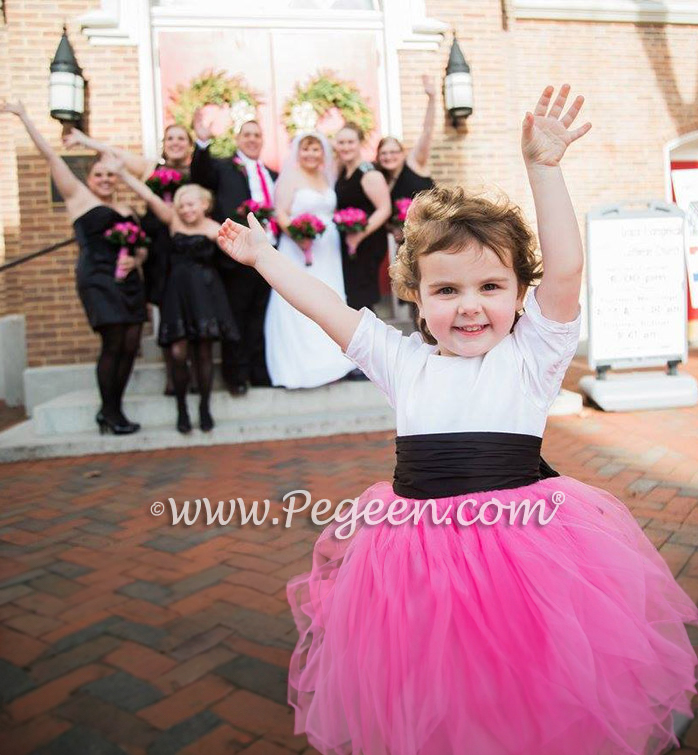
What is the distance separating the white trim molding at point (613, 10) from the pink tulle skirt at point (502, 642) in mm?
9212

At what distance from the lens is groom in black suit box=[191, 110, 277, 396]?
573 centimetres

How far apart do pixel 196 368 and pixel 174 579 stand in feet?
9.05

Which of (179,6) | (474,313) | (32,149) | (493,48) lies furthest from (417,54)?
(474,313)

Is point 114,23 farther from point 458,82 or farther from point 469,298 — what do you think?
point 469,298

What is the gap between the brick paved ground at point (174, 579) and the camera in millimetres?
1944

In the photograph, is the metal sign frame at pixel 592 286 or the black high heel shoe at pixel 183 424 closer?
the black high heel shoe at pixel 183 424

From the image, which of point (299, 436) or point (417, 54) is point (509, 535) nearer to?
point (299, 436)

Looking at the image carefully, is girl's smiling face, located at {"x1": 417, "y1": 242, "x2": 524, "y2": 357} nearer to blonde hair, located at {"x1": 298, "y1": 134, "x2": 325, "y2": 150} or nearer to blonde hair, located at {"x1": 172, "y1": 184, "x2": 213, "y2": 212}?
blonde hair, located at {"x1": 172, "y1": 184, "x2": 213, "y2": 212}

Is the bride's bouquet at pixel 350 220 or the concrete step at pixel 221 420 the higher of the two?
the bride's bouquet at pixel 350 220

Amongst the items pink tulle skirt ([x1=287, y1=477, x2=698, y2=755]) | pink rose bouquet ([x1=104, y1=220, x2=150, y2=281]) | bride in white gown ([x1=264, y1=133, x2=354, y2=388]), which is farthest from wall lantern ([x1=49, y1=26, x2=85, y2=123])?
pink tulle skirt ([x1=287, y1=477, x2=698, y2=755])

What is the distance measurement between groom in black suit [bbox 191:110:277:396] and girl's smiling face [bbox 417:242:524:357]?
4.30 meters

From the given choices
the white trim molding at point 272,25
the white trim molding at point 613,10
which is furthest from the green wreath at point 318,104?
the white trim molding at point 613,10

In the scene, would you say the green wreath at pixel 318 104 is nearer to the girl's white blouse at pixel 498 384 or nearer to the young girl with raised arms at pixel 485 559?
the young girl with raised arms at pixel 485 559

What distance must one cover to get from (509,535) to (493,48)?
7.63 metres
